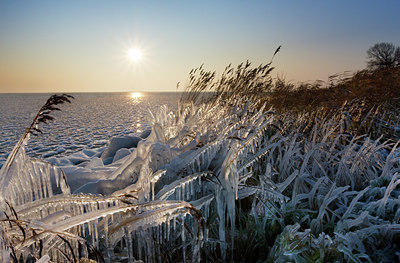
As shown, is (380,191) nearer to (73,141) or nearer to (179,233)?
(179,233)

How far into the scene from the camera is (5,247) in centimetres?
76

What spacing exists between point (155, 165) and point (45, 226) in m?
1.13

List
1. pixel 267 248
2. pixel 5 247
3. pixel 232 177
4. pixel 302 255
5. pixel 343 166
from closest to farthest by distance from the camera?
pixel 5 247 → pixel 302 255 → pixel 232 177 → pixel 267 248 → pixel 343 166

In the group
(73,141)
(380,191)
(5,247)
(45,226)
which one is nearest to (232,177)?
(45,226)

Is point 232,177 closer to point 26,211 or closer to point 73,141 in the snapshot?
point 26,211

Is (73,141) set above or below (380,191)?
below

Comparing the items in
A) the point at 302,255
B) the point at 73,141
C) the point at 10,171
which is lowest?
the point at 73,141

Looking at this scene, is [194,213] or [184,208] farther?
[194,213]

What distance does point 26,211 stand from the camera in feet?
3.53

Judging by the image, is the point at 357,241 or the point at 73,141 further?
the point at 73,141

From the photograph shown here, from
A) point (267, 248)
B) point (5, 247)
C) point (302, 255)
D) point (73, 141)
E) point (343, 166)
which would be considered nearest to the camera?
point (5, 247)

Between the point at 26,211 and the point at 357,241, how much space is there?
146cm

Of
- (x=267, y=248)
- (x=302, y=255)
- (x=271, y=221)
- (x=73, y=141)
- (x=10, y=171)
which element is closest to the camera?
(x=10, y=171)

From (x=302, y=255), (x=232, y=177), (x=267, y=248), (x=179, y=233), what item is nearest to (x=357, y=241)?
(x=302, y=255)
